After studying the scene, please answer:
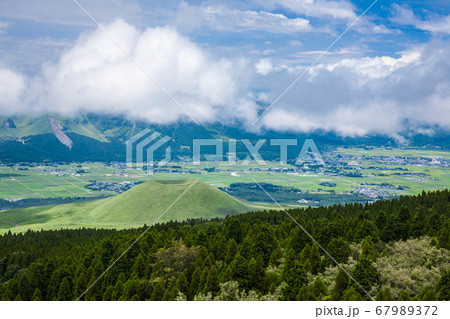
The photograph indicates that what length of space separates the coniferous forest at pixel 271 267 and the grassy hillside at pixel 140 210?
7952 centimetres

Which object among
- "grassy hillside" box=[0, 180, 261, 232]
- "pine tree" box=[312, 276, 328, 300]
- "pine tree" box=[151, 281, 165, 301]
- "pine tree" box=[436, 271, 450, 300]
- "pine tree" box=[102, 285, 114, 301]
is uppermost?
"pine tree" box=[436, 271, 450, 300]

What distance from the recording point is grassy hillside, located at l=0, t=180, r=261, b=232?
147 metres

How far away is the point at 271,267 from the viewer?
1703 inches

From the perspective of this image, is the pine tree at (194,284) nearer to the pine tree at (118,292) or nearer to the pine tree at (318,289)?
the pine tree at (118,292)

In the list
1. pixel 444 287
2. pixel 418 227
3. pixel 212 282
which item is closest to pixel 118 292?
pixel 212 282

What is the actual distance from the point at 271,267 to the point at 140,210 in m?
118

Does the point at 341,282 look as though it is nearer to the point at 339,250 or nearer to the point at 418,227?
the point at 339,250

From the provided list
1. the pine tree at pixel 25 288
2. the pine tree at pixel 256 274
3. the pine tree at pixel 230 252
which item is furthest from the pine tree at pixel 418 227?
the pine tree at pixel 25 288

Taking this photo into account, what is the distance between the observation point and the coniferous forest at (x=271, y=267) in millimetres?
34000

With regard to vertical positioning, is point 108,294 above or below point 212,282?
below

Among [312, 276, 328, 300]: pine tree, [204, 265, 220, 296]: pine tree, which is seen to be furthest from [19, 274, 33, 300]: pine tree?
[312, 276, 328, 300]: pine tree

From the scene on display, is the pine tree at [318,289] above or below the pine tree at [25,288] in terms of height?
above

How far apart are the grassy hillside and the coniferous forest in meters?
79.5

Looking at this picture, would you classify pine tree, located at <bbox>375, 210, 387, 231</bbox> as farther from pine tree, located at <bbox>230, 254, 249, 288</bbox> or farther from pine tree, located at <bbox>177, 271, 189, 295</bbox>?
pine tree, located at <bbox>177, 271, 189, 295</bbox>
